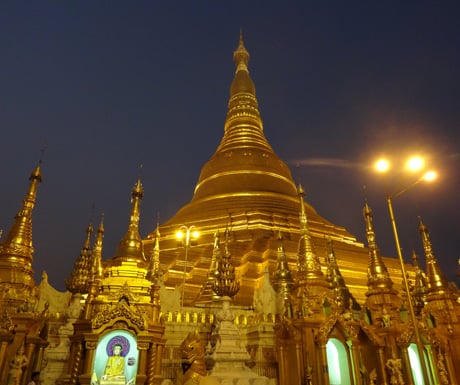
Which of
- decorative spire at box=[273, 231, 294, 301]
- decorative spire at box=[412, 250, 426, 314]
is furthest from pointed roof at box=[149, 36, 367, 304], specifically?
decorative spire at box=[412, 250, 426, 314]

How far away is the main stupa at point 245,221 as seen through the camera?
19.2 meters

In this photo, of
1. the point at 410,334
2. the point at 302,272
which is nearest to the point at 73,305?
the point at 302,272

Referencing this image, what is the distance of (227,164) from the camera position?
31.7 metres

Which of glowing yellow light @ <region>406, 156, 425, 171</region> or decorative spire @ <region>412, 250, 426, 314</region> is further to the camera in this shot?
decorative spire @ <region>412, 250, 426, 314</region>

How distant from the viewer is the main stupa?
19.2 m

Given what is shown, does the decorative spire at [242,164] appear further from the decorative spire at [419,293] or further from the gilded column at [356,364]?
the gilded column at [356,364]

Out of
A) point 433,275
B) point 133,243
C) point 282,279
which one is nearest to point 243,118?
point 282,279

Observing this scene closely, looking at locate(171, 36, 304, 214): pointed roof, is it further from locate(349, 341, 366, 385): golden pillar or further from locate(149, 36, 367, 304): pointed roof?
locate(349, 341, 366, 385): golden pillar

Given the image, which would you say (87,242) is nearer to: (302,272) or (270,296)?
(270,296)

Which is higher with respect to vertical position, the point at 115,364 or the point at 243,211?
the point at 243,211

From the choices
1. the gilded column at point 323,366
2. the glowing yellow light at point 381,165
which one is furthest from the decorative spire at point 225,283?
the glowing yellow light at point 381,165

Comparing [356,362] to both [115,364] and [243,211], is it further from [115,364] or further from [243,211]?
[243,211]

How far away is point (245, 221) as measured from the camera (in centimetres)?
2427

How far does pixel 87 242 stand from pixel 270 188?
15469 mm
